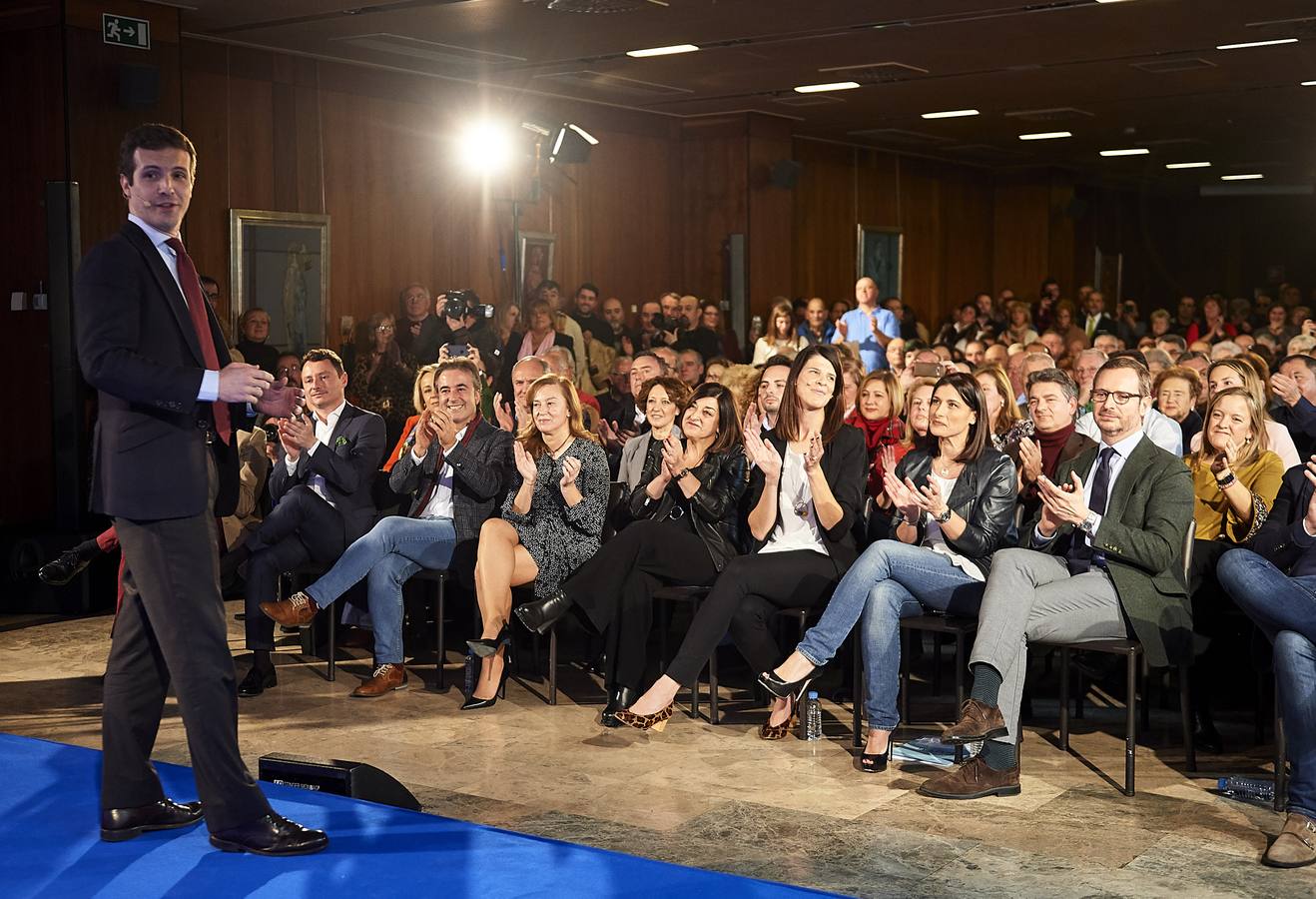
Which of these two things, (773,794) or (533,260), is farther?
(533,260)

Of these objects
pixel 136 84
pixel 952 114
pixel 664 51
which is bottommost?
pixel 136 84

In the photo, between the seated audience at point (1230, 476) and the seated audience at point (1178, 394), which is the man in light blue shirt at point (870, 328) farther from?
the seated audience at point (1230, 476)

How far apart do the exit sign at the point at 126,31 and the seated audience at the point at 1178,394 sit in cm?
543

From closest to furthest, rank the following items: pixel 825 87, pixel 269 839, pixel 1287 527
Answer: pixel 269 839, pixel 1287 527, pixel 825 87

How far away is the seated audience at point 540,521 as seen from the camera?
5105 millimetres

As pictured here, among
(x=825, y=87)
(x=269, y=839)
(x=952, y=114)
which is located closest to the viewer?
(x=269, y=839)

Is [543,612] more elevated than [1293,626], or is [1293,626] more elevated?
[1293,626]

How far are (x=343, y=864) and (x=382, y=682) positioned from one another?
97.8 inches

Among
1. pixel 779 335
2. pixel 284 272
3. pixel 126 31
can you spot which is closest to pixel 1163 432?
pixel 126 31

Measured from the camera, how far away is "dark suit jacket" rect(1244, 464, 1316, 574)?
4016mm

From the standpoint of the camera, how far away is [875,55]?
9.85 metres

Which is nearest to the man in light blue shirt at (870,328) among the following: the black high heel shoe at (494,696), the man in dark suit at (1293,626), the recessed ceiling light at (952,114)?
the recessed ceiling light at (952,114)

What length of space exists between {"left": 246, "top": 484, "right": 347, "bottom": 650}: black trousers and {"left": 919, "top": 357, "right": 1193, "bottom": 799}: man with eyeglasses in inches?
101

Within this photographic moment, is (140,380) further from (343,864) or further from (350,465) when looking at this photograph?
(350,465)
